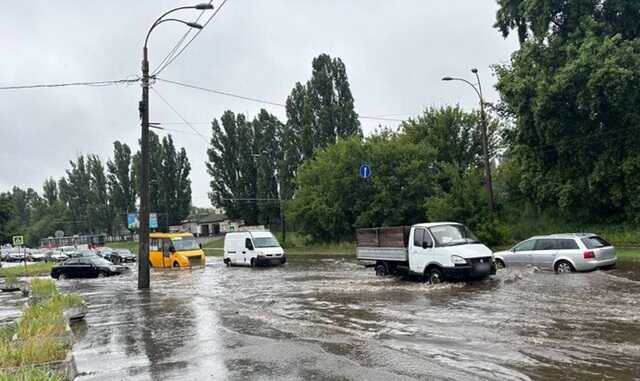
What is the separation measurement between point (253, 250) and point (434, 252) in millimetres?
15785

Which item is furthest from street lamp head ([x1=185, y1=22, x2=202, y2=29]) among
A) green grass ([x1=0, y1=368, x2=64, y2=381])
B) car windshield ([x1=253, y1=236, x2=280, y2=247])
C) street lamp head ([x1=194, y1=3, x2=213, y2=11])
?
car windshield ([x1=253, y1=236, x2=280, y2=247])

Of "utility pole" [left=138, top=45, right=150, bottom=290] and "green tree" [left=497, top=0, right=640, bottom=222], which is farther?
"green tree" [left=497, top=0, right=640, bottom=222]

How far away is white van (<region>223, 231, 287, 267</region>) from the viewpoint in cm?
3098

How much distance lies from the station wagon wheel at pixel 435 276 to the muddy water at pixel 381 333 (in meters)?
0.46

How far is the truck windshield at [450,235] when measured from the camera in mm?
17406

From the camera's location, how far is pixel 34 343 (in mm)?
7602

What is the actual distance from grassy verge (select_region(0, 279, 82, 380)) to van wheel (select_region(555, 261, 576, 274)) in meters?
15.2

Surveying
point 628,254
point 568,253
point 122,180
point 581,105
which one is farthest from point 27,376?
point 122,180

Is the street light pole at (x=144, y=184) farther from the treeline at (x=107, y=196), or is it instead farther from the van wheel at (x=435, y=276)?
the treeline at (x=107, y=196)

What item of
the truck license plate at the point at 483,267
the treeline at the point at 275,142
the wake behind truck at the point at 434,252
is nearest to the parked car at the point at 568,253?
the wake behind truck at the point at 434,252

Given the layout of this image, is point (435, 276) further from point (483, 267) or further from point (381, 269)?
point (381, 269)

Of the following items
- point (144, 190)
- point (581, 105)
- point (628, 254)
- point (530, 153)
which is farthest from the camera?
point (530, 153)

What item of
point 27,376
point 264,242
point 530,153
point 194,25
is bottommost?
point 27,376

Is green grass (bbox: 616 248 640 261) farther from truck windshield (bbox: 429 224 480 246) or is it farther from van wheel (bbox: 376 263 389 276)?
van wheel (bbox: 376 263 389 276)
